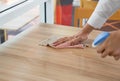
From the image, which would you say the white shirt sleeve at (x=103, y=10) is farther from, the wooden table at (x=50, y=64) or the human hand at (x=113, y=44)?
the human hand at (x=113, y=44)

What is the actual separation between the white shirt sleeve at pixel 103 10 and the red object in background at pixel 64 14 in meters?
1.35

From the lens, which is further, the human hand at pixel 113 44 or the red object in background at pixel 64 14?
the red object in background at pixel 64 14

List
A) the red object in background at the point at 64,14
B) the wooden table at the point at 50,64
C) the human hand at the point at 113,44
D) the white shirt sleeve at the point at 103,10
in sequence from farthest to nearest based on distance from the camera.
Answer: the red object in background at the point at 64,14, the white shirt sleeve at the point at 103,10, the wooden table at the point at 50,64, the human hand at the point at 113,44

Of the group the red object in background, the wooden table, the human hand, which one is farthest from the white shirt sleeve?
the red object in background

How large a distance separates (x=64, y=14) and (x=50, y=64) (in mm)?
1674

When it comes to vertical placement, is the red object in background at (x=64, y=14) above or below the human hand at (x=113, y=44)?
below

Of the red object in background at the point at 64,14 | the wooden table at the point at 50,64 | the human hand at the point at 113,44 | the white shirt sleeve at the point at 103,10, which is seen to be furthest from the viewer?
the red object in background at the point at 64,14

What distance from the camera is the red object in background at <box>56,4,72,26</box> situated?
7.90 ft

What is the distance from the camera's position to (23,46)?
3.24 ft

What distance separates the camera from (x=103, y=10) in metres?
1.03

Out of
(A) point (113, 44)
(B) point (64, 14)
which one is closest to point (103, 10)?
(A) point (113, 44)

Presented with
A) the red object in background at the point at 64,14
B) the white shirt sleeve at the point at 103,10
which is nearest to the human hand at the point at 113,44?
the white shirt sleeve at the point at 103,10

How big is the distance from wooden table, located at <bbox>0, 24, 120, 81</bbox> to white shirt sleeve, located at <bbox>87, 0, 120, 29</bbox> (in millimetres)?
153

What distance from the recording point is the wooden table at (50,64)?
75 cm
